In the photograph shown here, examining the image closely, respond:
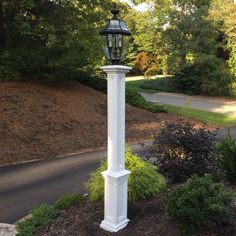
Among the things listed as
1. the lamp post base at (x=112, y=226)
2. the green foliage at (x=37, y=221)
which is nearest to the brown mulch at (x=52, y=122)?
the green foliage at (x=37, y=221)

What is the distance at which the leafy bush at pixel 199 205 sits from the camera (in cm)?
423

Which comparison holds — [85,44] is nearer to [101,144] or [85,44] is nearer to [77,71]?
[77,71]

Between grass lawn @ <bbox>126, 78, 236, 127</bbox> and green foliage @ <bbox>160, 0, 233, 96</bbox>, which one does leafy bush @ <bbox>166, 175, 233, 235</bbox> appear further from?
green foliage @ <bbox>160, 0, 233, 96</bbox>

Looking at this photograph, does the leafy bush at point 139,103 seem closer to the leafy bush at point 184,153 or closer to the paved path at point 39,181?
the paved path at point 39,181

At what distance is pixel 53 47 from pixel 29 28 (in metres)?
1.31

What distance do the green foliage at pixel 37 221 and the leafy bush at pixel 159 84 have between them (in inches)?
959

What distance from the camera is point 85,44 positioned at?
14641 mm

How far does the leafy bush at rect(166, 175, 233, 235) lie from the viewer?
4234 millimetres

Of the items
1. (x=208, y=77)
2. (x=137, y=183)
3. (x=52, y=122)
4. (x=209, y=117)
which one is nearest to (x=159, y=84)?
(x=208, y=77)

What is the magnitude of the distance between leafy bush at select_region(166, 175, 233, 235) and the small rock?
90.0 inches

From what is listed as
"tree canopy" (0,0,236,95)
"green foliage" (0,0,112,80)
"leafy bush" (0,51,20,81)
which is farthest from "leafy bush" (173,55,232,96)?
"leafy bush" (0,51,20,81)

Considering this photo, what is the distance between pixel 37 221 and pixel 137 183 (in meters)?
1.60

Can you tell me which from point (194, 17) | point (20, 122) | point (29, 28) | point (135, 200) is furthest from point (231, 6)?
point (135, 200)

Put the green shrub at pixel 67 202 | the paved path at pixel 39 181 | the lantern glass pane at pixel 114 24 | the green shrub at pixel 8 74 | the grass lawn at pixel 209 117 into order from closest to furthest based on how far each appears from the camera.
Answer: the lantern glass pane at pixel 114 24
the green shrub at pixel 67 202
the paved path at pixel 39 181
the green shrub at pixel 8 74
the grass lawn at pixel 209 117
